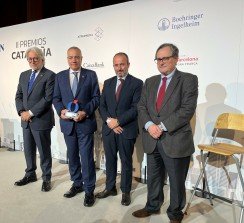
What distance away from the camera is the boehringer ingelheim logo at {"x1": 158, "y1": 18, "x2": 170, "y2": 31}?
3.61 meters

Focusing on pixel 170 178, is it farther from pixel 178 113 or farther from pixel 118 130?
pixel 118 130

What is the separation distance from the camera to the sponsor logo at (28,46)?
503 centimetres

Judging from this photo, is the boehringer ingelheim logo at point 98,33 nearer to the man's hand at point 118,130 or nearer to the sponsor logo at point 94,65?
the sponsor logo at point 94,65

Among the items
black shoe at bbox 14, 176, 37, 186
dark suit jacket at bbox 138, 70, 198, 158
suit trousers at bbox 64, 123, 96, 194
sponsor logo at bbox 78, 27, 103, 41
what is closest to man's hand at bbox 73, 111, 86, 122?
suit trousers at bbox 64, 123, 96, 194

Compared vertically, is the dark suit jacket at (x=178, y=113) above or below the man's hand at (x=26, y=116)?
above

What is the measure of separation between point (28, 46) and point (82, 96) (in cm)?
268

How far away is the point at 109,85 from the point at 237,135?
1.57 m

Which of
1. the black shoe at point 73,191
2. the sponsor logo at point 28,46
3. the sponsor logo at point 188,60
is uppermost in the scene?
the sponsor logo at point 28,46

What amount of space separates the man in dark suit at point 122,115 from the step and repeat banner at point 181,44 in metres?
0.81

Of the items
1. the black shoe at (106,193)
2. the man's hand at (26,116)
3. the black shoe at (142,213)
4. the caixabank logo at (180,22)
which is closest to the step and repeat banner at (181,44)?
the caixabank logo at (180,22)

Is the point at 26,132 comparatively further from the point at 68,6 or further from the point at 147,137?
the point at 68,6

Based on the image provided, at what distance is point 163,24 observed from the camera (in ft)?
12.0

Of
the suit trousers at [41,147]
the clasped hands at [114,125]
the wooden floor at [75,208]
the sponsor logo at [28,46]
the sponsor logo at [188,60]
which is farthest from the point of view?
the sponsor logo at [28,46]

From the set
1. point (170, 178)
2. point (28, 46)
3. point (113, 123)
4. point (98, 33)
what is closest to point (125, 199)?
point (170, 178)
